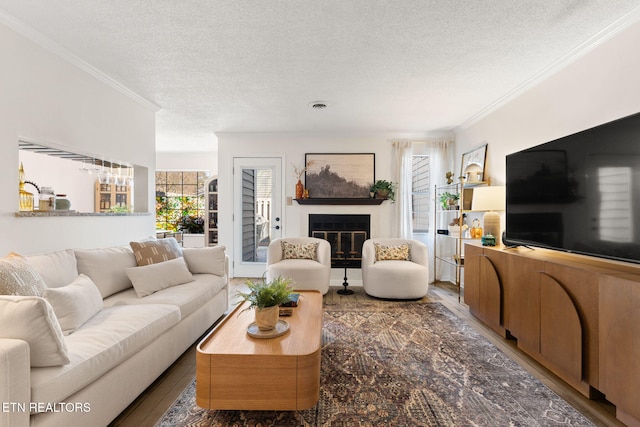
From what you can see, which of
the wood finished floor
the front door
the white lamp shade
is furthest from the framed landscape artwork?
the wood finished floor

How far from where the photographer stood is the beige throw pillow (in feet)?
5.55

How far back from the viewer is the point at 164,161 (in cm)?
747

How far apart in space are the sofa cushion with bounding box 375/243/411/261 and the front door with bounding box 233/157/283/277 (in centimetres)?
177

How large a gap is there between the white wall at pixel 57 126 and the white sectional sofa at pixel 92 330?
37cm

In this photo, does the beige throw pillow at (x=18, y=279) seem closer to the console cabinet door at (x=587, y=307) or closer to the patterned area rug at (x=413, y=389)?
the patterned area rug at (x=413, y=389)

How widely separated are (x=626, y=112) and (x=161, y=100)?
4413 mm

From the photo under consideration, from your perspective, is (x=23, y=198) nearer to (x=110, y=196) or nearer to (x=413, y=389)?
(x=110, y=196)

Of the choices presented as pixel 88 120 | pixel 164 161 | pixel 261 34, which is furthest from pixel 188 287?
pixel 164 161

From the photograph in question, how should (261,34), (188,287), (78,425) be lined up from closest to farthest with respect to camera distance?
(78,425)
(261,34)
(188,287)

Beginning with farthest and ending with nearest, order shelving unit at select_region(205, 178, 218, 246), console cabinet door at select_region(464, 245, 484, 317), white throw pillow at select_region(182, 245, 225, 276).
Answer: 1. shelving unit at select_region(205, 178, 218, 246)
2. white throw pillow at select_region(182, 245, 225, 276)
3. console cabinet door at select_region(464, 245, 484, 317)

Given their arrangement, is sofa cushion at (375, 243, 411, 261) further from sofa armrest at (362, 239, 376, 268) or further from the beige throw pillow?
the beige throw pillow

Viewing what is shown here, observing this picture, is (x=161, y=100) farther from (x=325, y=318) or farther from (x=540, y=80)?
(x=540, y=80)

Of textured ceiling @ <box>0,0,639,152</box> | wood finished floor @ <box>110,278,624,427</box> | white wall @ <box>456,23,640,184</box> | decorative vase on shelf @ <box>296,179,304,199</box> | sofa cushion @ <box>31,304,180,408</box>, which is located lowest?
wood finished floor @ <box>110,278,624,427</box>

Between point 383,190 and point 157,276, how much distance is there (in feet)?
11.7
